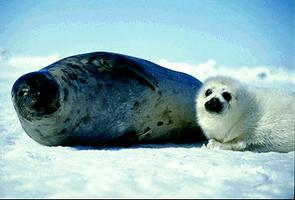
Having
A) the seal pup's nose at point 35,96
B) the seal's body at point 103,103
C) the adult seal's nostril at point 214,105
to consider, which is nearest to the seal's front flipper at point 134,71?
the seal's body at point 103,103

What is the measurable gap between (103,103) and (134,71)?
0.60 m

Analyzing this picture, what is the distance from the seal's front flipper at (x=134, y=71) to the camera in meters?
4.57

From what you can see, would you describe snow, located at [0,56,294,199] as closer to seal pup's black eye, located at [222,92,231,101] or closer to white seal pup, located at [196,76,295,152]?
white seal pup, located at [196,76,295,152]

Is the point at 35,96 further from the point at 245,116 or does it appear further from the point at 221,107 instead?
the point at 245,116

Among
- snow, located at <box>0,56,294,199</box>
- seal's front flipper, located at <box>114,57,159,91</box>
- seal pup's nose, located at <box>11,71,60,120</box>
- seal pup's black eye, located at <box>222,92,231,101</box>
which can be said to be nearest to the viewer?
snow, located at <box>0,56,294,199</box>

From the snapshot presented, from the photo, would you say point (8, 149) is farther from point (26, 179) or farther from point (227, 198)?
point (227, 198)

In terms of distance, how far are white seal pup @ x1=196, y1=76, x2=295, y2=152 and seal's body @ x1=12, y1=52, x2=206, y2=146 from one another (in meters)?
0.62

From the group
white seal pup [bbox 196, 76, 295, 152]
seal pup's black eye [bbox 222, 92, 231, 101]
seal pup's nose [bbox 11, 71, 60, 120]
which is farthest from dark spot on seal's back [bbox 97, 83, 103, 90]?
seal pup's black eye [bbox 222, 92, 231, 101]

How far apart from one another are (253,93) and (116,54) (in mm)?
1828

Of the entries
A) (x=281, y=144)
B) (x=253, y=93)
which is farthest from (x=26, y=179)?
(x=253, y=93)

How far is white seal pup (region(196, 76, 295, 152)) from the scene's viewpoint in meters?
3.60

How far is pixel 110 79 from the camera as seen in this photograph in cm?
446

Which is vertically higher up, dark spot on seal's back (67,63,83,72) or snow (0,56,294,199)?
dark spot on seal's back (67,63,83,72)

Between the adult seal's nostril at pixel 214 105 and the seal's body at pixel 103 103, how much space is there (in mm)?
834
